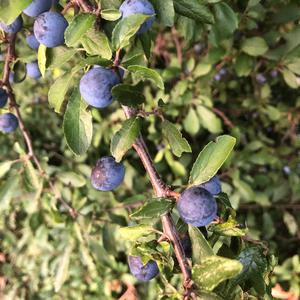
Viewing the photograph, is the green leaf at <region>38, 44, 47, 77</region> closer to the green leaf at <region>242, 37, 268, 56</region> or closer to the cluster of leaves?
the cluster of leaves

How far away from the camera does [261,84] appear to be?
245 cm

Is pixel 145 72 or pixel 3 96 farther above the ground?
pixel 145 72

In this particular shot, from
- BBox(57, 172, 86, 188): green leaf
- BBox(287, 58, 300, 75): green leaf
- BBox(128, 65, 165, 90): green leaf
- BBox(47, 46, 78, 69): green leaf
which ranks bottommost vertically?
BBox(287, 58, 300, 75): green leaf

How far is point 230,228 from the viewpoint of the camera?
85 cm

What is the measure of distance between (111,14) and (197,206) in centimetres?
40

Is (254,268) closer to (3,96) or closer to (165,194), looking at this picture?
(165,194)

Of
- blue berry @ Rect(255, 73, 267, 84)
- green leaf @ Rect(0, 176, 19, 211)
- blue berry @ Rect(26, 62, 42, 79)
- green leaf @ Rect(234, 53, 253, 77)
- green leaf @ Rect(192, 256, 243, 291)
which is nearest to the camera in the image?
green leaf @ Rect(192, 256, 243, 291)

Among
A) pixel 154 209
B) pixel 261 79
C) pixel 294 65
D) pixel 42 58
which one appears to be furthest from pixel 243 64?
pixel 154 209

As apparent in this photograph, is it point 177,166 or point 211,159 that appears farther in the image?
point 177,166

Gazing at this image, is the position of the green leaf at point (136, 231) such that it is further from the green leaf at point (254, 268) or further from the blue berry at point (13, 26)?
the blue berry at point (13, 26)

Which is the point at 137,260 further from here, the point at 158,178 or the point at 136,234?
the point at 158,178

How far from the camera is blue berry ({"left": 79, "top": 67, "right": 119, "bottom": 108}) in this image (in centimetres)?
84

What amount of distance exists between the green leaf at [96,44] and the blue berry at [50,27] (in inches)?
2.9

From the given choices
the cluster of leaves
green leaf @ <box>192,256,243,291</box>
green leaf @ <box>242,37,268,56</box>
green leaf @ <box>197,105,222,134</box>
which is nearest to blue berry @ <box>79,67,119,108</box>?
the cluster of leaves
